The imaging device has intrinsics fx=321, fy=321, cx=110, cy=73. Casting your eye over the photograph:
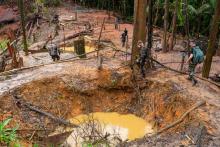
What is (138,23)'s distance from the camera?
44.5ft

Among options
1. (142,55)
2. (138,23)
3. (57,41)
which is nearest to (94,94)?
(142,55)

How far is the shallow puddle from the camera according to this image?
1166cm

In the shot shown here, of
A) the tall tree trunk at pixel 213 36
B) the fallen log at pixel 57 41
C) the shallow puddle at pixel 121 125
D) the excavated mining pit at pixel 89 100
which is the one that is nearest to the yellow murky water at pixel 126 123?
the shallow puddle at pixel 121 125

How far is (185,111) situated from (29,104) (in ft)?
18.9

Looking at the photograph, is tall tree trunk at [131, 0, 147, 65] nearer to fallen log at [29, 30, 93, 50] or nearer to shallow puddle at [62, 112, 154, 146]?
shallow puddle at [62, 112, 154, 146]

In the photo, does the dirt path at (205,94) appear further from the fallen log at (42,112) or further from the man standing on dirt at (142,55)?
the fallen log at (42,112)

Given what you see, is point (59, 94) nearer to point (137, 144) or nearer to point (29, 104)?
point (29, 104)

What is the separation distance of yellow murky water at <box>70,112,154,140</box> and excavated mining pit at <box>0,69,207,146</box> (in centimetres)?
19

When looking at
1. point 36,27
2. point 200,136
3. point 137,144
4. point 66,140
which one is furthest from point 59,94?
point 36,27

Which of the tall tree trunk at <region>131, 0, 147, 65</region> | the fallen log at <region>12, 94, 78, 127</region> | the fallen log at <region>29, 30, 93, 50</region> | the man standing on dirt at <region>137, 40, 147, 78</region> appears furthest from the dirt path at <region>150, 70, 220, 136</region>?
the fallen log at <region>29, 30, 93, 50</region>

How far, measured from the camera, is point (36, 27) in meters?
27.8

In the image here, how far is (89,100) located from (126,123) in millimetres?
1917

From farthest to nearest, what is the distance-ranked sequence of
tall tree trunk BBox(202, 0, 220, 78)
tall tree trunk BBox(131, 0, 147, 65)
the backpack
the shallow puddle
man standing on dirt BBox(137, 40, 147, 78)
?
tall tree trunk BBox(131, 0, 147, 65) < man standing on dirt BBox(137, 40, 147, 78) < tall tree trunk BBox(202, 0, 220, 78) < the backpack < the shallow puddle

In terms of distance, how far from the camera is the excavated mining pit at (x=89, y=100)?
11555mm
